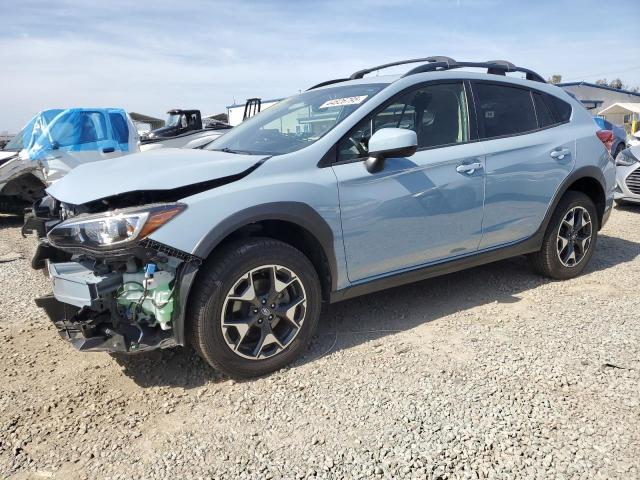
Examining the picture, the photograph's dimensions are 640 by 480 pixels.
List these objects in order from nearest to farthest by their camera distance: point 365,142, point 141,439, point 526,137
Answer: point 141,439 → point 365,142 → point 526,137

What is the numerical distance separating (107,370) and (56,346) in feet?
2.02

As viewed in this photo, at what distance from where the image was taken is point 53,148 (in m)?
8.29

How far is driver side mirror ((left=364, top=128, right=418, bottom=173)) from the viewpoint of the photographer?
3043mm

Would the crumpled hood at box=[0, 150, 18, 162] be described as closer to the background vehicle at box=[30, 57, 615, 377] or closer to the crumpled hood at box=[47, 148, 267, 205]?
the background vehicle at box=[30, 57, 615, 377]

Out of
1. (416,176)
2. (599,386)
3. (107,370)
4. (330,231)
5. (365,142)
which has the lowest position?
(599,386)

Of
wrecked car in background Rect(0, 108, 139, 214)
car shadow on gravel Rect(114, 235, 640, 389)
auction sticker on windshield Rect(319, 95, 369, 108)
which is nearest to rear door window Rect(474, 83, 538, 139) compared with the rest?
auction sticker on windshield Rect(319, 95, 369, 108)

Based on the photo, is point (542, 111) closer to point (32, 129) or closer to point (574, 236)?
point (574, 236)

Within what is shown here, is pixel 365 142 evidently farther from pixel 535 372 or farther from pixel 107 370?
pixel 107 370

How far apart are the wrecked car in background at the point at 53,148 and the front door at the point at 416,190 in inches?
237

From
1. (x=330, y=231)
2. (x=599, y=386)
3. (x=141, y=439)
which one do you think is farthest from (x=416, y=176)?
(x=141, y=439)

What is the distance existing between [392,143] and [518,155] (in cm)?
147

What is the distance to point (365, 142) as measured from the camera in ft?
10.9

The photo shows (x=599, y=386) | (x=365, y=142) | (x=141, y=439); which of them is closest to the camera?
(x=141, y=439)

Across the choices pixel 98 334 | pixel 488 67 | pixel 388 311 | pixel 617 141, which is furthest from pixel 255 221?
pixel 617 141
